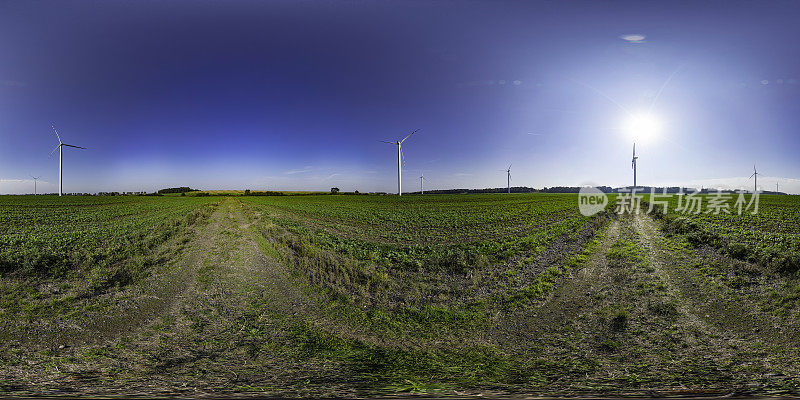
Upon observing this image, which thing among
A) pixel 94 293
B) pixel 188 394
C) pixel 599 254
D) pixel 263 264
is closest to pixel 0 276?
pixel 94 293

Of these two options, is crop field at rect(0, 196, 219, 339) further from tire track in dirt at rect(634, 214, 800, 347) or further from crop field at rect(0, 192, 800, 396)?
tire track in dirt at rect(634, 214, 800, 347)

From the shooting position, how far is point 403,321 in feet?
23.5

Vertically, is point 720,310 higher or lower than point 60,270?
lower

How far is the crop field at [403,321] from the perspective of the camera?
4438mm

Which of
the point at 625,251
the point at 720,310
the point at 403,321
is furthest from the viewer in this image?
the point at 625,251

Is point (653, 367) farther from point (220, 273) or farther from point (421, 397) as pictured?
point (220, 273)

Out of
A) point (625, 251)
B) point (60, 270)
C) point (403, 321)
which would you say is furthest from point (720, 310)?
point (60, 270)

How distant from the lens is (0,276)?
10266mm

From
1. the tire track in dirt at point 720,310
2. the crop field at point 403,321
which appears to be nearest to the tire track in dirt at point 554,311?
the crop field at point 403,321

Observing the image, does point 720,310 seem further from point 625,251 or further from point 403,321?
point 403,321

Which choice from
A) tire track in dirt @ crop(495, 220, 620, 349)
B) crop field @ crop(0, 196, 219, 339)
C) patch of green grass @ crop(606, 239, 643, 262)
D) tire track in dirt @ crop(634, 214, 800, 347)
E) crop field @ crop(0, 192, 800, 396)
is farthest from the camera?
patch of green grass @ crop(606, 239, 643, 262)

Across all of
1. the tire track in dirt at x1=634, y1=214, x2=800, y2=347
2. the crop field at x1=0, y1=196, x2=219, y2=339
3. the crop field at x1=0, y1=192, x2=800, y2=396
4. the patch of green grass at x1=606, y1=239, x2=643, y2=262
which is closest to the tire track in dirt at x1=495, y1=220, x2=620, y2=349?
the crop field at x1=0, y1=192, x2=800, y2=396

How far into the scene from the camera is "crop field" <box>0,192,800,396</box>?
4.44 metres

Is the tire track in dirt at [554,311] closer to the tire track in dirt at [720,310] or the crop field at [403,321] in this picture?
the crop field at [403,321]
